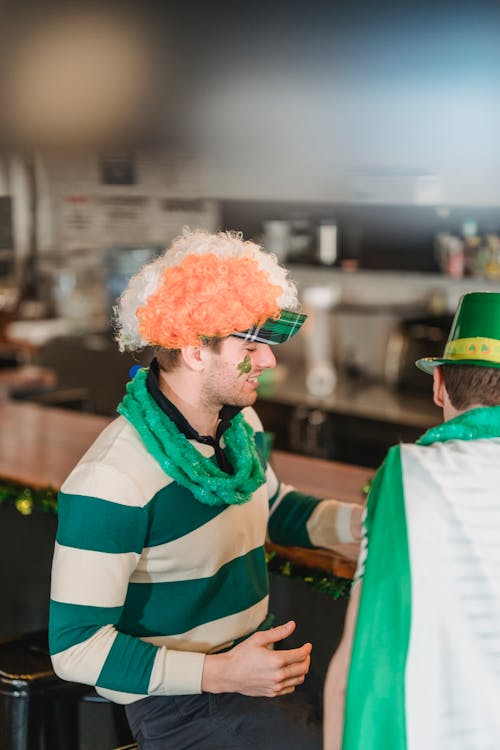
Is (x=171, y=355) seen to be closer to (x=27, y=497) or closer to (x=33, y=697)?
(x=33, y=697)

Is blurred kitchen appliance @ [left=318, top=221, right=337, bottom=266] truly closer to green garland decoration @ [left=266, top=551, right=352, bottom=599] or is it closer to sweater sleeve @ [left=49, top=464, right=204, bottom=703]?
green garland decoration @ [left=266, top=551, right=352, bottom=599]

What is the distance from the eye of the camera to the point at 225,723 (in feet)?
6.51

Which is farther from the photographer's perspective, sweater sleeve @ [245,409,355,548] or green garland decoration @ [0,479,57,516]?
green garland decoration @ [0,479,57,516]

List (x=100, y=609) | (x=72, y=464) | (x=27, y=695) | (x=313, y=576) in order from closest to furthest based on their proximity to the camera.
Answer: (x=100, y=609) → (x=27, y=695) → (x=313, y=576) → (x=72, y=464)

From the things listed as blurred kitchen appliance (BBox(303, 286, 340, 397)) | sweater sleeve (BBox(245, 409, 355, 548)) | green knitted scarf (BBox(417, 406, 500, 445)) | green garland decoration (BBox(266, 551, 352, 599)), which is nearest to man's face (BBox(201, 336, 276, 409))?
sweater sleeve (BBox(245, 409, 355, 548))

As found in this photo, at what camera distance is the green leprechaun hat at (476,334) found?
1.62m

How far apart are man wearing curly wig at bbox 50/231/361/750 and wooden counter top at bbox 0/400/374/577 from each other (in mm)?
450

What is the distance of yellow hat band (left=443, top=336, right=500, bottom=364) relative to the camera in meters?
1.62

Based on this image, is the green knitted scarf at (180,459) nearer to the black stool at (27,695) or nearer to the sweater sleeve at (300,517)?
the sweater sleeve at (300,517)

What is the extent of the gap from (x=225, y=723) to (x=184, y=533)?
37 cm

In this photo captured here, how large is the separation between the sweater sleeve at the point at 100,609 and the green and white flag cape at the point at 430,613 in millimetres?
472

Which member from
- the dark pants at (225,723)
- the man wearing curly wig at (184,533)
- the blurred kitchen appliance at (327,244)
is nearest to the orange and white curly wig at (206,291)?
the man wearing curly wig at (184,533)

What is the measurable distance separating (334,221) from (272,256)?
3.84 meters

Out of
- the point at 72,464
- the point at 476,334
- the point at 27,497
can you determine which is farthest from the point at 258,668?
the point at 72,464
